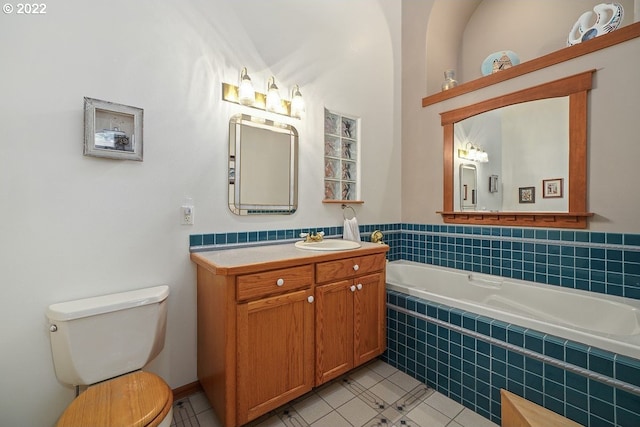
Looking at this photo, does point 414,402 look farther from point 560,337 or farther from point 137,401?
point 137,401

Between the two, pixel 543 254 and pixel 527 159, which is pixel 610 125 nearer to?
pixel 527 159

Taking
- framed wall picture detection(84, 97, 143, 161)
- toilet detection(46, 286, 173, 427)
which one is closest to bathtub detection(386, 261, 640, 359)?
toilet detection(46, 286, 173, 427)

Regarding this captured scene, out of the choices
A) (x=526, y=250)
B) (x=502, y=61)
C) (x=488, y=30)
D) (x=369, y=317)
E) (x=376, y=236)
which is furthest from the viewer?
(x=488, y=30)

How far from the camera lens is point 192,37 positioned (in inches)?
65.9

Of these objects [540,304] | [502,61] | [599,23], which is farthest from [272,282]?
[599,23]

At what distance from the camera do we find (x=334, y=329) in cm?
167

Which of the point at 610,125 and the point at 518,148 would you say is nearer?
the point at 610,125

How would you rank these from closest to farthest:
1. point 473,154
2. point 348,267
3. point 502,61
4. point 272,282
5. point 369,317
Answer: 1. point 272,282
2. point 348,267
3. point 369,317
4. point 502,61
5. point 473,154

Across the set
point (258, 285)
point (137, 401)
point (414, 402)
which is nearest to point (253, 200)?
point (258, 285)

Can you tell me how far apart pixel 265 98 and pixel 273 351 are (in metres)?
1.65

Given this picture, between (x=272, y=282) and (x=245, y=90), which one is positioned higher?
(x=245, y=90)

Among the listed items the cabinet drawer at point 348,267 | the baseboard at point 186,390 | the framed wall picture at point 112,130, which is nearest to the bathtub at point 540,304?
the cabinet drawer at point 348,267

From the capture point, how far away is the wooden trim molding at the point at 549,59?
170cm

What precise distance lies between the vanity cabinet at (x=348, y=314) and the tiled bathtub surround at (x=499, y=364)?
0.76ft
